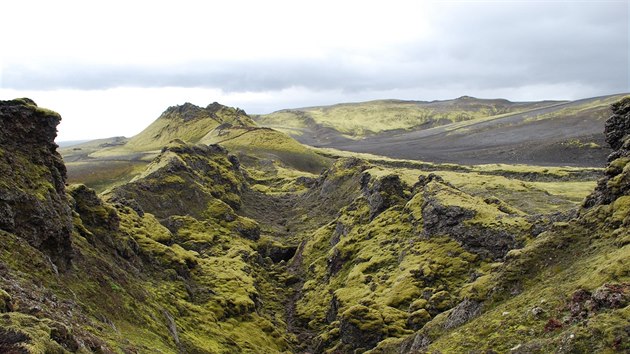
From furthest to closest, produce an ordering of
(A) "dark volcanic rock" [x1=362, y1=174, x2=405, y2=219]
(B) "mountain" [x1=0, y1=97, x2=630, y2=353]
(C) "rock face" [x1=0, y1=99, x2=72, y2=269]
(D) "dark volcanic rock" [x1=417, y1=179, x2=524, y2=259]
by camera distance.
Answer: (A) "dark volcanic rock" [x1=362, y1=174, x2=405, y2=219] < (D) "dark volcanic rock" [x1=417, y1=179, x2=524, y2=259] < (C) "rock face" [x1=0, y1=99, x2=72, y2=269] < (B) "mountain" [x1=0, y1=97, x2=630, y2=353]

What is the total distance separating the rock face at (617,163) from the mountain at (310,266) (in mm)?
119

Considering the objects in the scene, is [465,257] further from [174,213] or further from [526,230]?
[174,213]

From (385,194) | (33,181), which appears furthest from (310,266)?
(33,181)

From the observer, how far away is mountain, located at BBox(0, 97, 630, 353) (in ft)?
72.7

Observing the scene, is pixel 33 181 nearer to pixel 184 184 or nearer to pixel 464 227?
pixel 464 227

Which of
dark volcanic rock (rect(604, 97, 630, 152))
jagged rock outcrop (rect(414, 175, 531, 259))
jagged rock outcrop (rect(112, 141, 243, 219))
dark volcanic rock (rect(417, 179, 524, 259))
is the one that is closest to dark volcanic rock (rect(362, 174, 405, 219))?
dark volcanic rock (rect(417, 179, 524, 259))

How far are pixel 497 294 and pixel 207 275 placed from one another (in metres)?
36.4

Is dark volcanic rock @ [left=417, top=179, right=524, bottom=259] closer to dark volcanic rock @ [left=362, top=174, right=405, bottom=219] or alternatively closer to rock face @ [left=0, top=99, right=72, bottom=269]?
dark volcanic rock @ [left=362, top=174, right=405, bottom=219]

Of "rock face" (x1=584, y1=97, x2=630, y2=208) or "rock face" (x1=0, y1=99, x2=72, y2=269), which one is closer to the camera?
"rock face" (x1=584, y1=97, x2=630, y2=208)

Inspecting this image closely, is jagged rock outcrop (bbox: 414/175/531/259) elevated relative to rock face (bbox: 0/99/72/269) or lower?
lower

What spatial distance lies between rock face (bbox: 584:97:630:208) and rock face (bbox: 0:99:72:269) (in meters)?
33.2

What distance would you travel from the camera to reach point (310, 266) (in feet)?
232

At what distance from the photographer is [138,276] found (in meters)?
43.0

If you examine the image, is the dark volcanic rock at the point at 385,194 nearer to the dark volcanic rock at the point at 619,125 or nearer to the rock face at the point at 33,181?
the dark volcanic rock at the point at 619,125
